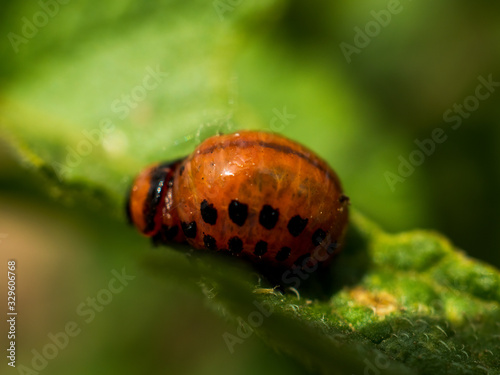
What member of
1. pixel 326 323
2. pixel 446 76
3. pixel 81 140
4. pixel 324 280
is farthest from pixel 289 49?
pixel 326 323

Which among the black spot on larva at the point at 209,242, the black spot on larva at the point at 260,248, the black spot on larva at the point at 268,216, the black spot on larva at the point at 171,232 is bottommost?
the black spot on larva at the point at 171,232

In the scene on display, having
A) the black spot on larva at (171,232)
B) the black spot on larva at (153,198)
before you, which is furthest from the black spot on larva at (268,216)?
the black spot on larva at (153,198)

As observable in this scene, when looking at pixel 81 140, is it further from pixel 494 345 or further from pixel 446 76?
Answer: pixel 446 76

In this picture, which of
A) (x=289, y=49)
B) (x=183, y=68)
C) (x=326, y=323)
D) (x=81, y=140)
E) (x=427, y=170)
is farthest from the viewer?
(x=289, y=49)

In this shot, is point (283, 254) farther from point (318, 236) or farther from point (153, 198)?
point (153, 198)

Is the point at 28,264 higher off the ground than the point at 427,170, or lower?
lower

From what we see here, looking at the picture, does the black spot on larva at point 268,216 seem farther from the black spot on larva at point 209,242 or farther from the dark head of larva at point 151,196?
the dark head of larva at point 151,196
